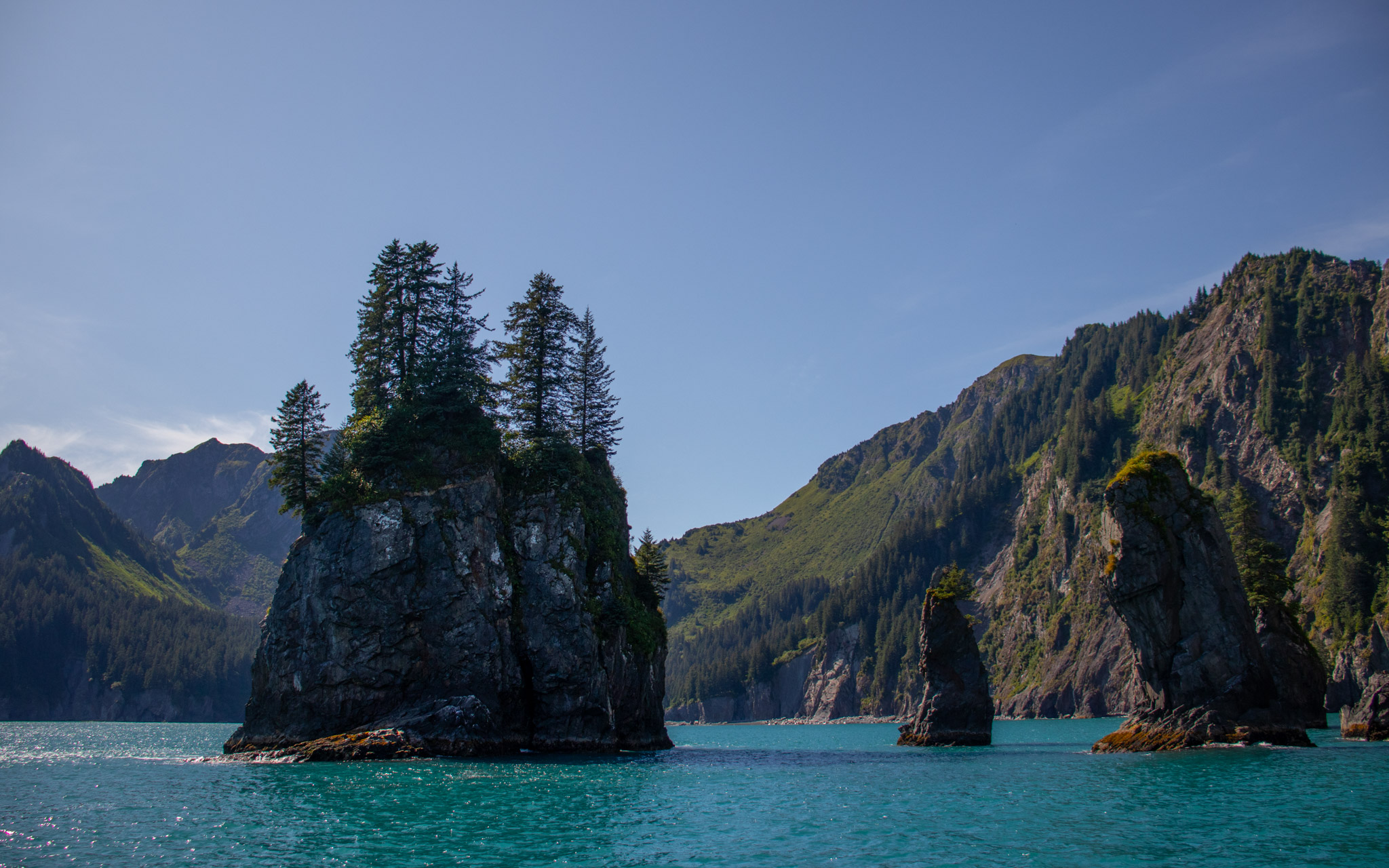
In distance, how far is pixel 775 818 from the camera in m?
31.9

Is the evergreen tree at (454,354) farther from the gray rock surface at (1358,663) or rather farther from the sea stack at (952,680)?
the gray rock surface at (1358,663)

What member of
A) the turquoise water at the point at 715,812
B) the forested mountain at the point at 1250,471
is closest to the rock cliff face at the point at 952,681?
the turquoise water at the point at 715,812

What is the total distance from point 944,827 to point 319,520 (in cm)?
5043

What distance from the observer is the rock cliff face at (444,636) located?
5734cm

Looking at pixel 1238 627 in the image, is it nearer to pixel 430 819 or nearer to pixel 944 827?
pixel 944 827

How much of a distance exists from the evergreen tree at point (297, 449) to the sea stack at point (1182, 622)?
61.2 meters

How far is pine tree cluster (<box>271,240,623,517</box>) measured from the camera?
64062mm

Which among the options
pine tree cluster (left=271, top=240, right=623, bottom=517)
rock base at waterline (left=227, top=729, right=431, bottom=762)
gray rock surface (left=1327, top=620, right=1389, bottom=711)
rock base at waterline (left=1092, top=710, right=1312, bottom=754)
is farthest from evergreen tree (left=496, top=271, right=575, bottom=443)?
gray rock surface (left=1327, top=620, right=1389, bottom=711)

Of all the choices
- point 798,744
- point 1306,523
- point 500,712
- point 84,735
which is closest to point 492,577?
point 500,712

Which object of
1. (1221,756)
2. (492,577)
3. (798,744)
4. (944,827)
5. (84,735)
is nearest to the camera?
(944,827)

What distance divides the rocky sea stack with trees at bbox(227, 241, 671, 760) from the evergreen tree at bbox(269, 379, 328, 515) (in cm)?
16

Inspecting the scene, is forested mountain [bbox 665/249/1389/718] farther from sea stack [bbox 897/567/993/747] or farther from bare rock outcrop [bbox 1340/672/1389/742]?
sea stack [bbox 897/567/993/747]

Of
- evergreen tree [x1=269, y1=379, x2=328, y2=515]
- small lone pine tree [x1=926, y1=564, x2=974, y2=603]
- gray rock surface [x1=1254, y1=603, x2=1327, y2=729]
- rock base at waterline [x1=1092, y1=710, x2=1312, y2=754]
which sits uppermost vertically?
evergreen tree [x1=269, y1=379, x2=328, y2=515]

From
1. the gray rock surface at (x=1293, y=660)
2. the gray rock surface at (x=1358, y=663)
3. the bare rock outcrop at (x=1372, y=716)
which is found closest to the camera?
the bare rock outcrop at (x=1372, y=716)
